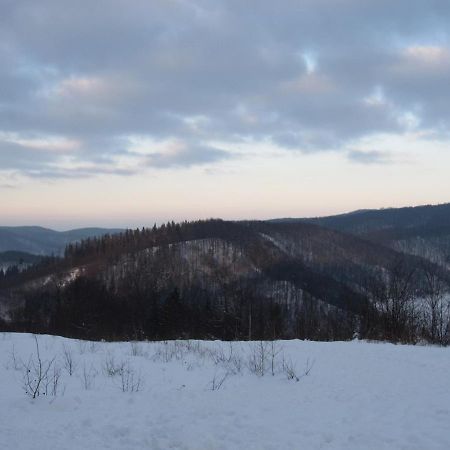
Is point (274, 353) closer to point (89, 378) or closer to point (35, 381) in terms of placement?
point (89, 378)

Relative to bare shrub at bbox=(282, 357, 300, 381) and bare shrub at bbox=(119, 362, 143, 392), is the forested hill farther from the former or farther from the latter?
bare shrub at bbox=(119, 362, 143, 392)

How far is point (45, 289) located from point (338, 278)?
328 feet

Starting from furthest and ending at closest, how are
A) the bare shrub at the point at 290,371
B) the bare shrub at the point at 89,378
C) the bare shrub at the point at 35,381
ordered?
the bare shrub at the point at 290,371, the bare shrub at the point at 89,378, the bare shrub at the point at 35,381

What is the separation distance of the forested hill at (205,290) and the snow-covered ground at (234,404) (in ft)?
37.2

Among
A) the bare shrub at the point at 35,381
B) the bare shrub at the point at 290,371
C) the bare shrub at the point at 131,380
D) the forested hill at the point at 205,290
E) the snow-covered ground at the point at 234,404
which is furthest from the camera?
the forested hill at the point at 205,290

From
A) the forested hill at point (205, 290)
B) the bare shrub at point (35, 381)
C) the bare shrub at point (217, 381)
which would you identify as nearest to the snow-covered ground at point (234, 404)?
the bare shrub at point (217, 381)

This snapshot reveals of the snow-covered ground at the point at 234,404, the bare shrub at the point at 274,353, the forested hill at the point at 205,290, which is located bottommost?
the forested hill at the point at 205,290

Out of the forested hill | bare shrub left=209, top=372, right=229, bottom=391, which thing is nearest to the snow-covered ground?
bare shrub left=209, top=372, right=229, bottom=391

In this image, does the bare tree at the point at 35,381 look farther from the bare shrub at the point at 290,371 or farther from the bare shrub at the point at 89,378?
the bare shrub at the point at 290,371

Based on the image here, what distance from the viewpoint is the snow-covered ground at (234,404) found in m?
6.19

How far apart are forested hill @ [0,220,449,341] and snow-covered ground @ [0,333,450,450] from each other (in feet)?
37.2

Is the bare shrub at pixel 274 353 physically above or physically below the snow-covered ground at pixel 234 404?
below

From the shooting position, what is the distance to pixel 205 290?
10156cm

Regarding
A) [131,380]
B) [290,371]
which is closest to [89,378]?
[131,380]
